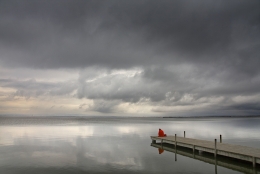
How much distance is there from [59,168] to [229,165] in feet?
48.3

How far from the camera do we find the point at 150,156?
2412 cm

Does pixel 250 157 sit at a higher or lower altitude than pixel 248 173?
higher

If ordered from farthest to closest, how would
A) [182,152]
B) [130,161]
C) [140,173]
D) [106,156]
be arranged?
[182,152] → [106,156] → [130,161] → [140,173]

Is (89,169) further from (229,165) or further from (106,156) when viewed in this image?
(229,165)

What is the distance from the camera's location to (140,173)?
17312 mm

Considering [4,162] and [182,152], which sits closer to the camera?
[4,162]

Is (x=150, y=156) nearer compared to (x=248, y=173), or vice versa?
(x=248, y=173)

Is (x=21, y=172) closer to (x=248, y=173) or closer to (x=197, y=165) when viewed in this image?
(x=197, y=165)

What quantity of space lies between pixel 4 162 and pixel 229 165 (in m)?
20.4

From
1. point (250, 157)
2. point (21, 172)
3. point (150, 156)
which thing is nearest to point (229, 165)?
point (250, 157)

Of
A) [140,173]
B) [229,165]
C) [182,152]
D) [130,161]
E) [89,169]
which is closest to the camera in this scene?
[140,173]

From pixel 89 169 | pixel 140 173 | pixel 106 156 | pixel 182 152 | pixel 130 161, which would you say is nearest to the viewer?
pixel 140 173

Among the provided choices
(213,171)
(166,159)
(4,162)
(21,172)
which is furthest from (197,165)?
(4,162)

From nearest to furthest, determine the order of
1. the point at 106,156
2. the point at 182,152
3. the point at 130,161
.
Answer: the point at 130,161
the point at 106,156
the point at 182,152
